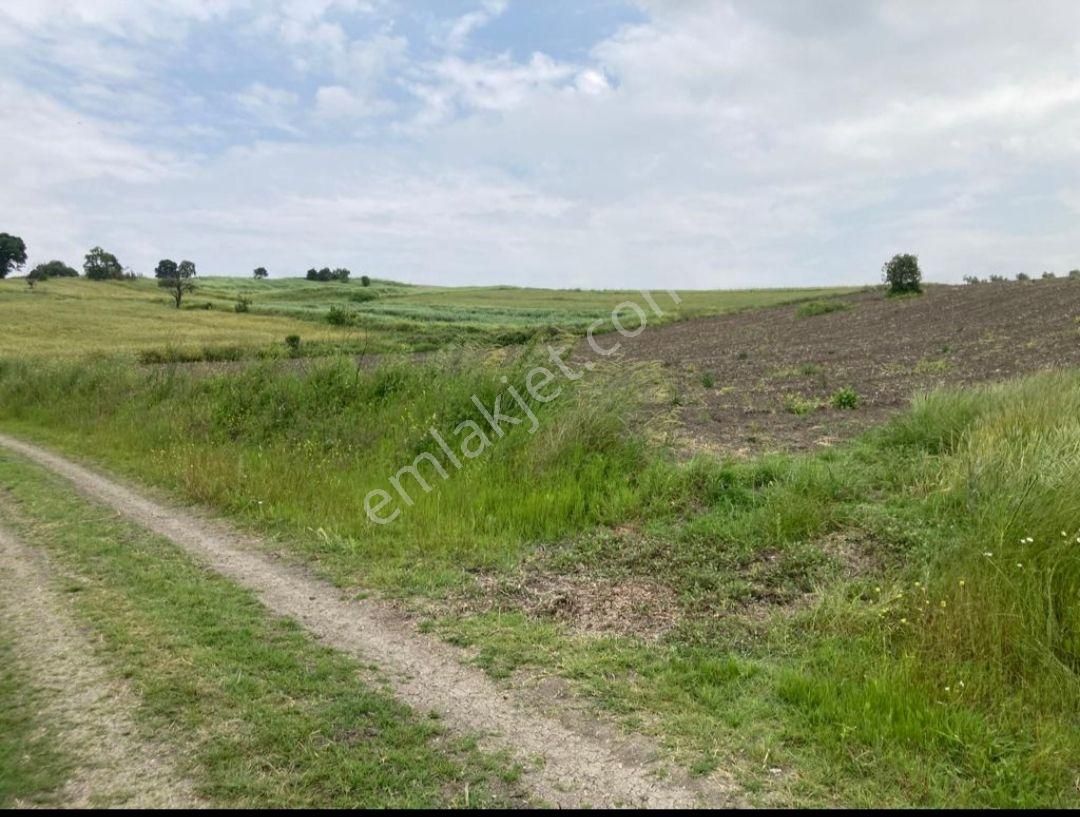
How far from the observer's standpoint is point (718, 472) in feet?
24.3

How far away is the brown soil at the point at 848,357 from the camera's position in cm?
1100

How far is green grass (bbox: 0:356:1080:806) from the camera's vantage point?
328 cm

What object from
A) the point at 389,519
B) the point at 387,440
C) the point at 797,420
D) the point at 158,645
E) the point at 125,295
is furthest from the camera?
the point at 125,295

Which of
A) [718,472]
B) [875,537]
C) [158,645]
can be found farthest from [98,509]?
[875,537]

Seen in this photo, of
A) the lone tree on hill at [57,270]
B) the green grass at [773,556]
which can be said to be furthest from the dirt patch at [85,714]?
the lone tree on hill at [57,270]

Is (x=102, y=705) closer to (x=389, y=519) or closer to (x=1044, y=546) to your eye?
(x=389, y=519)

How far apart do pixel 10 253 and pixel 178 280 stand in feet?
128

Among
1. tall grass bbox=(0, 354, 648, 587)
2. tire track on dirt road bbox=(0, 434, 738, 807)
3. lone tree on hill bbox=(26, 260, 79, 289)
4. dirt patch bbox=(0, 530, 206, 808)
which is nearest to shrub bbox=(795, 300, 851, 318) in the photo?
Answer: tall grass bbox=(0, 354, 648, 587)

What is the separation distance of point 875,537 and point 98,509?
791cm

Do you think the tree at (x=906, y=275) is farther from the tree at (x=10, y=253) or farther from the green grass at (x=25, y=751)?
the tree at (x=10, y=253)

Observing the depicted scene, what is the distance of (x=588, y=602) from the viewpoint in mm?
5129

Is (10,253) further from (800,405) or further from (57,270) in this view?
(800,405)

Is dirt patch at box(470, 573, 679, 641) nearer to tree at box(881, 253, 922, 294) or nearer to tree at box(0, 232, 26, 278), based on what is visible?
tree at box(881, 253, 922, 294)

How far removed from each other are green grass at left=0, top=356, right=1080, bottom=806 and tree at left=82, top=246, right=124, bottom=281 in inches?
3807
